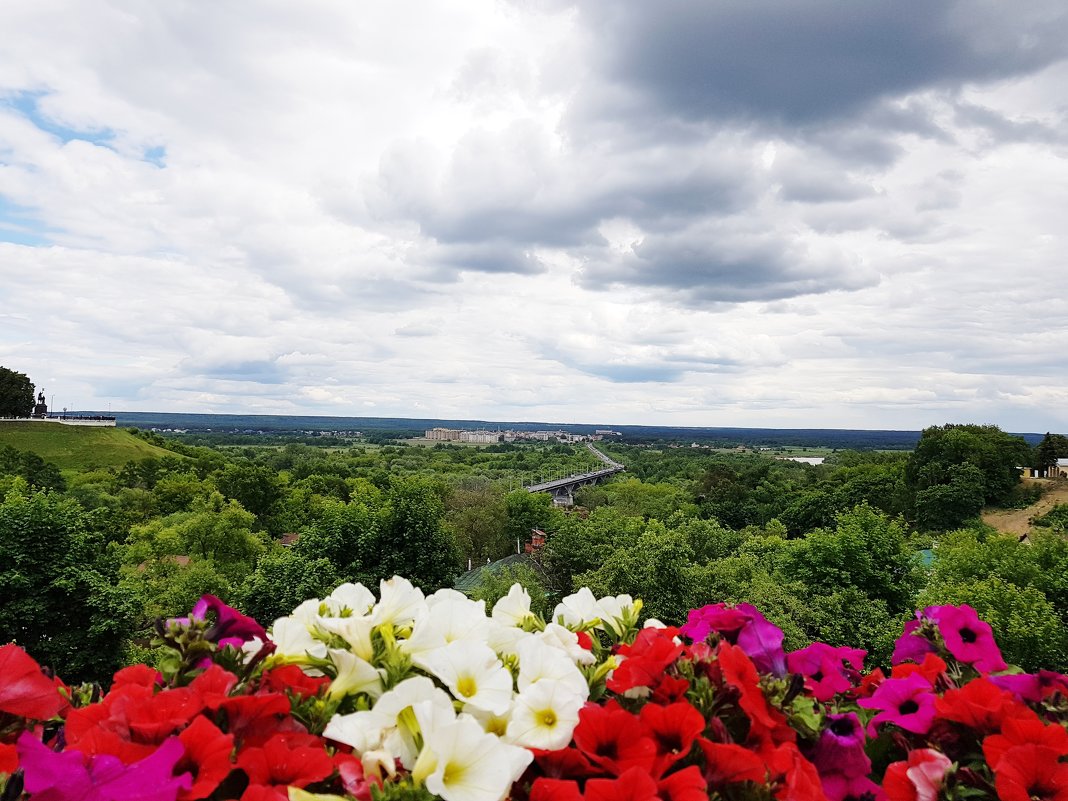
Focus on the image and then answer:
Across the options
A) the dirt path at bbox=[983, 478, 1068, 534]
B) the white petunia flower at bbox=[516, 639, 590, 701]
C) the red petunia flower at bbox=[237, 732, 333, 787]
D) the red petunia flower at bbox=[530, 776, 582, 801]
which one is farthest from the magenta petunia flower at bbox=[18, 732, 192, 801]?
the dirt path at bbox=[983, 478, 1068, 534]

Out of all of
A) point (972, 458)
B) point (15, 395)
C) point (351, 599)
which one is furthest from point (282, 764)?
point (15, 395)

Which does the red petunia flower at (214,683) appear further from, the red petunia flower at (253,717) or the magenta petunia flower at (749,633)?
the magenta petunia flower at (749,633)

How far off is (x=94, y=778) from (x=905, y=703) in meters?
1.90

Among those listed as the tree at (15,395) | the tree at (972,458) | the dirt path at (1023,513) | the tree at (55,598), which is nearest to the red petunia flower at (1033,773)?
the tree at (55,598)

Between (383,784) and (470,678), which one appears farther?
(470,678)

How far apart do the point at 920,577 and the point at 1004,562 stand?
2915 millimetres

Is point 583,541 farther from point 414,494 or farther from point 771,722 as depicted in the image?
point 771,722

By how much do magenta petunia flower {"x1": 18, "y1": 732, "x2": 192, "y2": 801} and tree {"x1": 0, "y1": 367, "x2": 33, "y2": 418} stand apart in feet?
329

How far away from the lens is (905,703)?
72.9 inches

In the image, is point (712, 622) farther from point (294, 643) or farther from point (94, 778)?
point (94, 778)

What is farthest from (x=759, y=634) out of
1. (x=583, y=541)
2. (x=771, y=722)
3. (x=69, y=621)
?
(x=583, y=541)

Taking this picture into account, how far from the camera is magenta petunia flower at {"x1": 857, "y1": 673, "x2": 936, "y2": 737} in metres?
1.74

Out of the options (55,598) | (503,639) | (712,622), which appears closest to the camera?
(503,639)

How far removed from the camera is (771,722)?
1.55m
